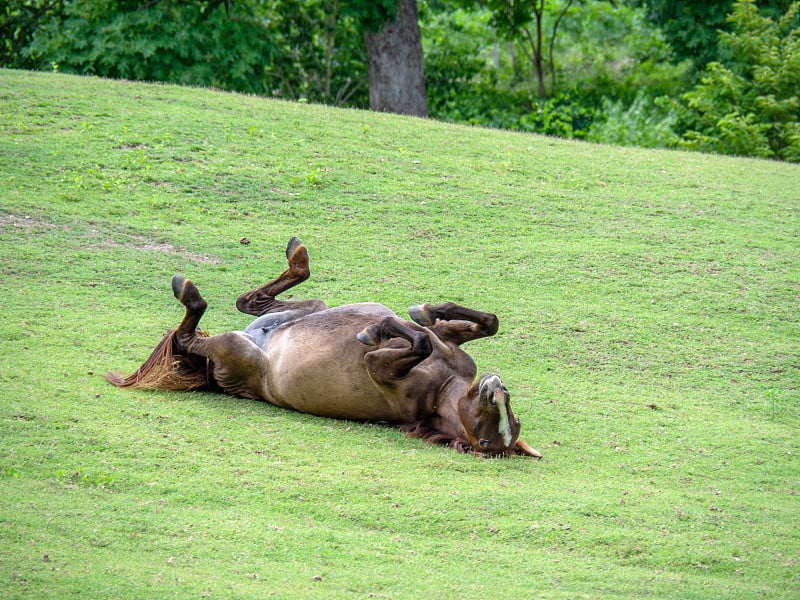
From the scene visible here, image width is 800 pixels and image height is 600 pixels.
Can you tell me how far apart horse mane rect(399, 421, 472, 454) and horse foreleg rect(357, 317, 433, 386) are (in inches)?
16.2

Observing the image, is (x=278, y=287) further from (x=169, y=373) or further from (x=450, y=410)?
(x=450, y=410)

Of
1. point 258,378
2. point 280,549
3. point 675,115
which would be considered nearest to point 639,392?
point 258,378

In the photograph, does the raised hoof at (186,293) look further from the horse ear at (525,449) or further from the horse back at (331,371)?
the horse ear at (525,449)

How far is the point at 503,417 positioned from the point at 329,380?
127 cm

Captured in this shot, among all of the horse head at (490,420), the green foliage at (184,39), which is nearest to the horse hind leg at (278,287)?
the horse head at (490,420)

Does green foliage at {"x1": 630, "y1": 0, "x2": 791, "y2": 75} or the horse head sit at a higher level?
green foliage at {"x1": 630, "y1": 0, "x2": 791, "y2": 75}

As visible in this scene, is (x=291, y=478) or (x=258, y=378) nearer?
(x=291, y=478)

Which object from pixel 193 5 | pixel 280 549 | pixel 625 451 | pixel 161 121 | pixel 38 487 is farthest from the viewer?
pixel 193 5

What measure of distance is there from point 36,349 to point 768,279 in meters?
7.18

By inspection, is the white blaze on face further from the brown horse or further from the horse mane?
the horse mane

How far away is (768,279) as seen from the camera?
10.2 metres

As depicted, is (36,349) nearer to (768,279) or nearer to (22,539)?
(22,539)

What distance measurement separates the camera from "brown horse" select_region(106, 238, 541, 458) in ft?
20.6

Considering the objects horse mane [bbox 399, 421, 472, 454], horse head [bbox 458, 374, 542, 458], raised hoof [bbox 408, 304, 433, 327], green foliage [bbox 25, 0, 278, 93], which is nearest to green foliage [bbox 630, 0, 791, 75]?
green foliage [bbox 25, 0, 278, 93]
